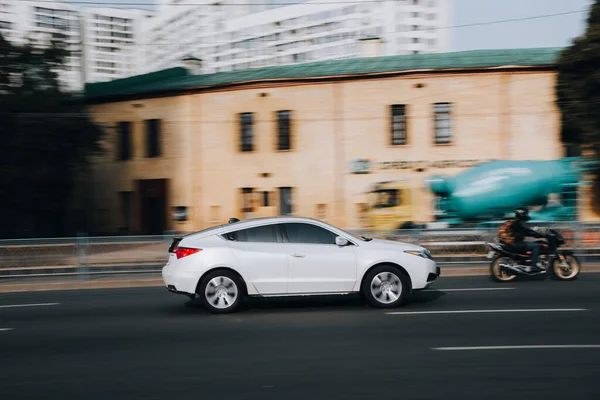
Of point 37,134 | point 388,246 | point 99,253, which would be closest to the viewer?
point 388,246

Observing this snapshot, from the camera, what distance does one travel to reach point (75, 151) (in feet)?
105

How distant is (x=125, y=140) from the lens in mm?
36188

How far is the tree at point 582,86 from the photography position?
27500 millimetres

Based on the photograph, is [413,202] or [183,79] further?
[183,79]

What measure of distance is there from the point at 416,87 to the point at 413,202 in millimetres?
6189

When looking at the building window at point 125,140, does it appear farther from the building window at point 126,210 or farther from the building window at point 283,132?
the building window at point 283,132

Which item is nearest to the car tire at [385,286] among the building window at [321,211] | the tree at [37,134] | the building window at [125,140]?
the building window at [321,211]

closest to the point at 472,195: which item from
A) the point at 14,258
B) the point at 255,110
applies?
the point at 255,110

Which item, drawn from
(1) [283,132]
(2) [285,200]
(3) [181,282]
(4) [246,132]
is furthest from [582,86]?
(3) [181,282]

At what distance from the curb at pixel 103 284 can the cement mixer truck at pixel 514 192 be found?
832 centimetres

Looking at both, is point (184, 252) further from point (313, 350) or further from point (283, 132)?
point (283, 132)

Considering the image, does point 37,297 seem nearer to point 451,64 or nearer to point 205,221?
point 205,221

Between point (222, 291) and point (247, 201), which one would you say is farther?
point (247, 201)

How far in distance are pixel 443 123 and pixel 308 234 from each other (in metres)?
21.0
